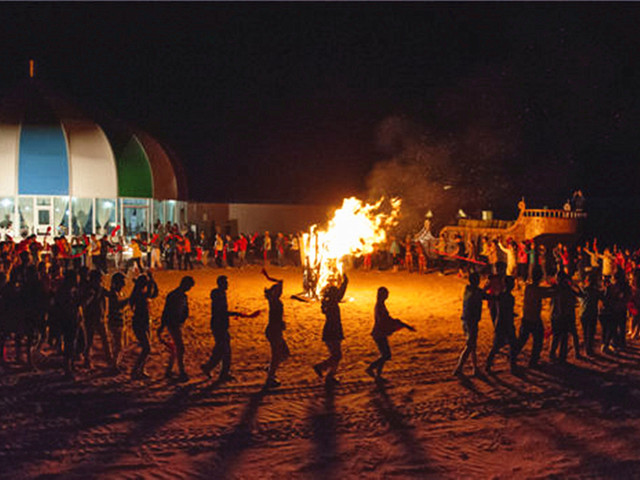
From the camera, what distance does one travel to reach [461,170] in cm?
3609

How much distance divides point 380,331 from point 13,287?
17.6 feet

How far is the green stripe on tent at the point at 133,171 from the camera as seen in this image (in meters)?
28.0

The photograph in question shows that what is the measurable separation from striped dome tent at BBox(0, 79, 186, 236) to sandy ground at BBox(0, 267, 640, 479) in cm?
1868

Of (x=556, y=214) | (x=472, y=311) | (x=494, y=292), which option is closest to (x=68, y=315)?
(x=472, y=311)

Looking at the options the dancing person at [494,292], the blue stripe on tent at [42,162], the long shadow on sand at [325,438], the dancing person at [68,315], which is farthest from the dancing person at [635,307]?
the blue stripe on tent at [42,162]

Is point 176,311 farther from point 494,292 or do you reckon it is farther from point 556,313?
point 556,313

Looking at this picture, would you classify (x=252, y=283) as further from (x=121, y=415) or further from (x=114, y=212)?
(x=121, y=415)

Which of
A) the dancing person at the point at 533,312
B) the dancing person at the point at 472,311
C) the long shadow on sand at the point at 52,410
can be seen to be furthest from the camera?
the dancing person at the point at 533,312

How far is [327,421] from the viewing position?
704 cm

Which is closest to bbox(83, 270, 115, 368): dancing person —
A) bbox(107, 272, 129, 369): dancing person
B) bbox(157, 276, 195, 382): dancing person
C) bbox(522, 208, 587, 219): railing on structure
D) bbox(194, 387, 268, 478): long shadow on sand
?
bbox(107, 272, 129, 369): dancing person

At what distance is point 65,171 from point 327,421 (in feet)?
76.2

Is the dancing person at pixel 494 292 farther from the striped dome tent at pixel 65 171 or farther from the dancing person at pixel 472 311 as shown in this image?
the striped dome tent at pixel 65 171

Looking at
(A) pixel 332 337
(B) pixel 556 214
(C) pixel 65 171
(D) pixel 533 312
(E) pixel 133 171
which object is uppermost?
(E) pixel 133 171

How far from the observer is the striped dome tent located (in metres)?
26.7
